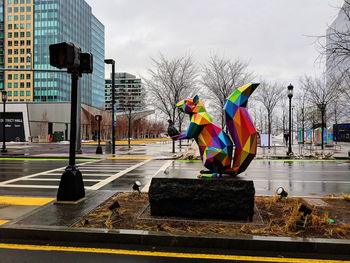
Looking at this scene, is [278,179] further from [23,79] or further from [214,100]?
[23,79]

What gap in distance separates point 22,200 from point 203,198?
5177mm

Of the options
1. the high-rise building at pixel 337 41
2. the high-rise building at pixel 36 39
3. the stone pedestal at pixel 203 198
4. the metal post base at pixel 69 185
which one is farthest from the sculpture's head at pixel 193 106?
the high-rise building at pixel 36 39

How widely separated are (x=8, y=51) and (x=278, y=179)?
12586 centimetres

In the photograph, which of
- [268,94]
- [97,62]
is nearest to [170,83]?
[268,94]

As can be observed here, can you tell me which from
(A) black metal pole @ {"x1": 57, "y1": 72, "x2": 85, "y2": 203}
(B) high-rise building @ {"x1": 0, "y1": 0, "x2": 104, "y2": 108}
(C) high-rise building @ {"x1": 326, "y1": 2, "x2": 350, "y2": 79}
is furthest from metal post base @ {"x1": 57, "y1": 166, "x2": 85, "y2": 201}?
(B) high-rise building @ {"x1": 0, "y1": 0, "x2": 104, "y2": 108}

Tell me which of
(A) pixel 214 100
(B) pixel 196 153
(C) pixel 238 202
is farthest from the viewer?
(A) pixel 214 100

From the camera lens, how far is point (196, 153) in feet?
67.3

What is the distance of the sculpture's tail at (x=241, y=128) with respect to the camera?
6.45m

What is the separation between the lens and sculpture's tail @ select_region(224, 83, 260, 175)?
6.45m

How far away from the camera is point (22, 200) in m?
7.55

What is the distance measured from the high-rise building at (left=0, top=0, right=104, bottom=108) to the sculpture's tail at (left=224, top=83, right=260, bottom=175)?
10823 centimetres

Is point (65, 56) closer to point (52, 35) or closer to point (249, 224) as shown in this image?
point (249, 224)

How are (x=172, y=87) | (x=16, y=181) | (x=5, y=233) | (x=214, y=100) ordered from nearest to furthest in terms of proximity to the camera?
(x=5, y=233), (x=16, y=181), (x=172, y=87), (x=214, y=100)

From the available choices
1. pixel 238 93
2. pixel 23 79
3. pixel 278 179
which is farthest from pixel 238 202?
pixel 23 79
